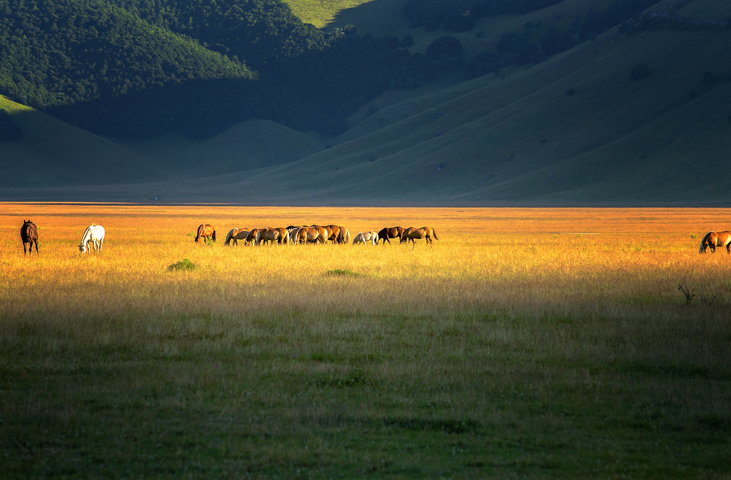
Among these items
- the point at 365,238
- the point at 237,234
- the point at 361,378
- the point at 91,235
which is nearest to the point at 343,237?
the point at 365,238

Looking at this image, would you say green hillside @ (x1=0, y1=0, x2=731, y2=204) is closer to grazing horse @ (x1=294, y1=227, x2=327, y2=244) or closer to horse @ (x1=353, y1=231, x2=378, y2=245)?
horse @ (x1=353, y1=231, x2=378, y2=245)

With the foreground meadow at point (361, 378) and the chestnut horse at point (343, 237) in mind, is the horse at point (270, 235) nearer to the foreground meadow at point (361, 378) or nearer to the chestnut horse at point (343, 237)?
the chestnut horse at point (343, 237)

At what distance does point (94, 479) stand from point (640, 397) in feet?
22.9

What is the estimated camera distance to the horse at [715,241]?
28.8 meters

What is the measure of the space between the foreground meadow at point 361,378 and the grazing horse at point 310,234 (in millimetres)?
15041

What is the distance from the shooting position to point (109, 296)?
16.5 metres

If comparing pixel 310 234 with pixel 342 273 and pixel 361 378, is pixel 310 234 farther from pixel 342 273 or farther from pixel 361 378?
pixel 361 378

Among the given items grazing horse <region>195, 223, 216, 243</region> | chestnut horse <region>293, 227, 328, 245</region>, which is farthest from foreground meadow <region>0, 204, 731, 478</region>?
grazing horse <region>195, 223, 216, 243</region>

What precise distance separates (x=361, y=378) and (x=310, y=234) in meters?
26.2

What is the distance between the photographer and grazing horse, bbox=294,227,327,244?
35.4 meters

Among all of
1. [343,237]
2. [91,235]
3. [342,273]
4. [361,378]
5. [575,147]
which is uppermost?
[575,147]

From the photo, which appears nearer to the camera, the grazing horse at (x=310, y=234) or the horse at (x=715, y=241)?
the horse at (x=715, y=241)

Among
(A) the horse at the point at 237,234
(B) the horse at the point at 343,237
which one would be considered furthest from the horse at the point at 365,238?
(A) the horse at the point at 237,234

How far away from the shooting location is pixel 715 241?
28812 millimetres
